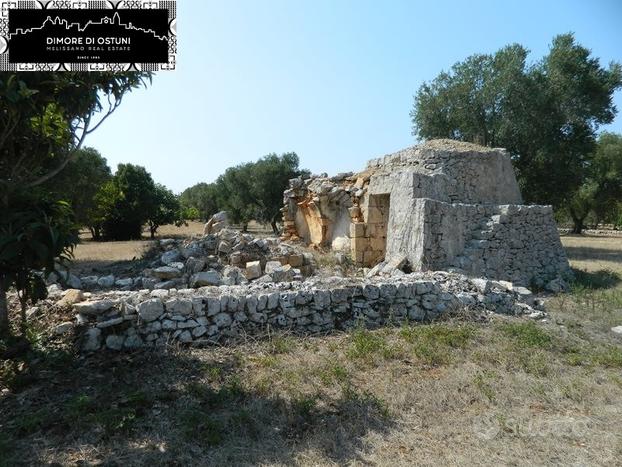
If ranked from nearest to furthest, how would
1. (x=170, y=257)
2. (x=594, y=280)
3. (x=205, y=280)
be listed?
(x=205, y=280)
(x=594, y=280)
(x=170, y=257)

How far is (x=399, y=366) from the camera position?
4715mm

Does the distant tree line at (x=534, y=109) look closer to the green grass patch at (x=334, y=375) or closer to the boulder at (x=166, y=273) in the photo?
the boulder at (x=166, y=273)

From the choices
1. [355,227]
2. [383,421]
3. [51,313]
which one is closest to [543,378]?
[383,421]

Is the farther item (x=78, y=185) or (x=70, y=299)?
(x=78, y=185)

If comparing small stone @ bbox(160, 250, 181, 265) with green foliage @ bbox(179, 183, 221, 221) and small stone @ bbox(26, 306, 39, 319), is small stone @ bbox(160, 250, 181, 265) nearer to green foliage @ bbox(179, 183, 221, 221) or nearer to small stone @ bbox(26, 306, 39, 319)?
small stone @ bbox(26, 306, 39, 319)

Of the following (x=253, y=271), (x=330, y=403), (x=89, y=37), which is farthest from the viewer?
(x=253, y=271)

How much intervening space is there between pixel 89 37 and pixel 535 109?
1710 cm

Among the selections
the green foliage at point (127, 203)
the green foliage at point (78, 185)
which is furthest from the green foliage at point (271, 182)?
the green foliage at point (78, 185)

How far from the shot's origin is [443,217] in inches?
349

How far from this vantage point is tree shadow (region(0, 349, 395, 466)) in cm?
317

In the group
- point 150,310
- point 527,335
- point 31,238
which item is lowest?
point 527,335

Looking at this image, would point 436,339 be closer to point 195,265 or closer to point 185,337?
point 185,337

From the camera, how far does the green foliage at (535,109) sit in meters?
16.9

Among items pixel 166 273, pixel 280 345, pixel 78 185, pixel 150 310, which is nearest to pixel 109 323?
pixel 150 310
